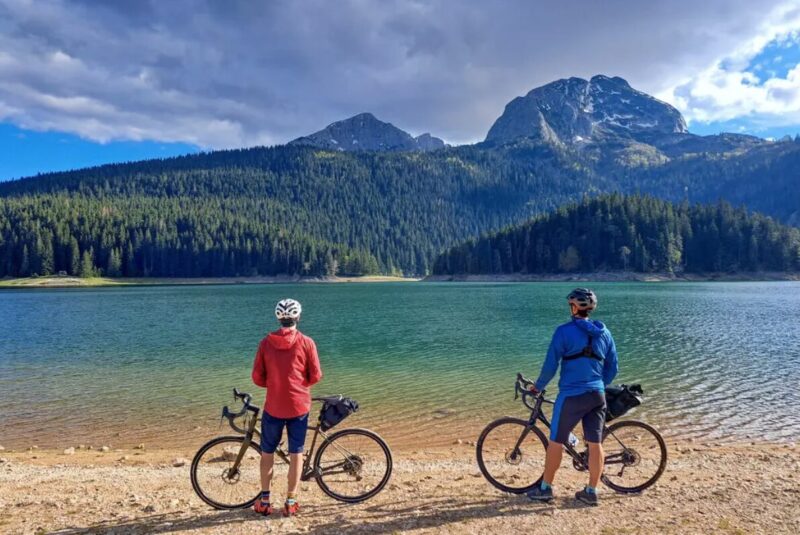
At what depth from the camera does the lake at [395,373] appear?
588 inches

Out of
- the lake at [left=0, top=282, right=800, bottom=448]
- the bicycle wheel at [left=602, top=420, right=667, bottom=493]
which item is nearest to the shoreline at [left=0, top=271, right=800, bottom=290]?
the lake at [left=0, top=282, right=800, bottom=448]

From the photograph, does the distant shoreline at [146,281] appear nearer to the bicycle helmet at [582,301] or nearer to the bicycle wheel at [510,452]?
the bicycle wheel at [510,452]

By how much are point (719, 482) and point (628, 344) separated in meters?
23.0

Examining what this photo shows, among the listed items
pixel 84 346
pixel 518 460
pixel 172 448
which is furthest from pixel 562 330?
pixel 84 346

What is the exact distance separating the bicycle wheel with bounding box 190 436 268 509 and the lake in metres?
6.55

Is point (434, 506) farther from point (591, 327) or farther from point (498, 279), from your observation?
point (498, 279)

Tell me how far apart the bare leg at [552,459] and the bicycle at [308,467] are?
2463 mm

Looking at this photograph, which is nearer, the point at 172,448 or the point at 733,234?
the point at 172,448

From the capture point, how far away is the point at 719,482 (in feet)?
28.1

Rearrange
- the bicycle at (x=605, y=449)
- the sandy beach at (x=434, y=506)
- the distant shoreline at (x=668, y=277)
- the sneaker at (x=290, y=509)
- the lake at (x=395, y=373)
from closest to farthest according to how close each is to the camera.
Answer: the sandy beach at (x=434, y=506) → the sneaker at (x=290, y=509) → the bicycle at (x=605, y=449) → the lake at (x=395, y=373) → the distant shoreline at (x=668, y=277)

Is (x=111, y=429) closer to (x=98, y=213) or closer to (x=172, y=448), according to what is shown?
(x=172, y=448)

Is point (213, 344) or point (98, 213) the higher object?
point (98, 213)

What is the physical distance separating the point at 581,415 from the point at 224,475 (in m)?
5.48

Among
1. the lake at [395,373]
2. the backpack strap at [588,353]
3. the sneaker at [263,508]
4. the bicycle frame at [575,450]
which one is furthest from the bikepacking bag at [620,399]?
the lake at [395,373]
